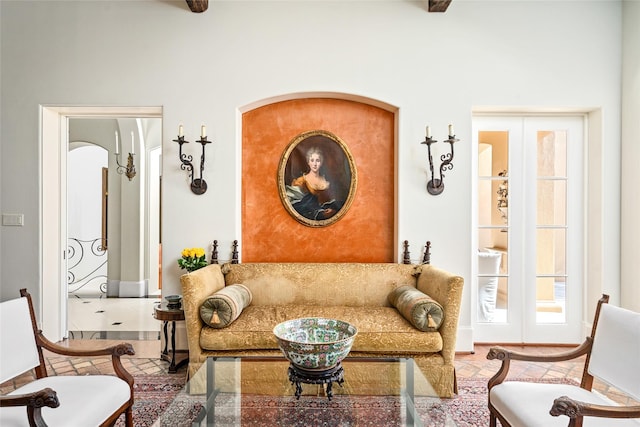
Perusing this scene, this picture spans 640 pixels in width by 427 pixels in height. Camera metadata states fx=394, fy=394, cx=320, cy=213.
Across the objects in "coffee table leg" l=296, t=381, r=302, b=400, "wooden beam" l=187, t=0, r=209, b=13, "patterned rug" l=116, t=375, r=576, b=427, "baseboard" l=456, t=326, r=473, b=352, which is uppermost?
"wooden beam" l=187, t=0, r=209, b=13

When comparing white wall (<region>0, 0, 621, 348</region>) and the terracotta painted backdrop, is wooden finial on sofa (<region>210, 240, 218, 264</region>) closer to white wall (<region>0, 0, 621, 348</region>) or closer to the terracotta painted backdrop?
white wall (<region>0, 0, 621, 348</region>)

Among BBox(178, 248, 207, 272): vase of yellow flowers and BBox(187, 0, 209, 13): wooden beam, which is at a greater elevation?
BBox(187, 0, 209, 13): wooden beam

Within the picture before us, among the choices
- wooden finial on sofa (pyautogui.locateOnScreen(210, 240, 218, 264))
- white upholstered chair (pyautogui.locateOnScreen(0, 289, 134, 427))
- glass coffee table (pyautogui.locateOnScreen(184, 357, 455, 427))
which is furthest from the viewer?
wooden finial on sofa (pyautogui.locateOnScreen(210, 240, 218, 264))

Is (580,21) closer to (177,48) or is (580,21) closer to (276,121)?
(276,121)

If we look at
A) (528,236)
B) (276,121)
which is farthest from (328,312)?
(528,236)

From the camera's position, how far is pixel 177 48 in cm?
359

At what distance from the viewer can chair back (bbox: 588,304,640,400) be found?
1.67 meters

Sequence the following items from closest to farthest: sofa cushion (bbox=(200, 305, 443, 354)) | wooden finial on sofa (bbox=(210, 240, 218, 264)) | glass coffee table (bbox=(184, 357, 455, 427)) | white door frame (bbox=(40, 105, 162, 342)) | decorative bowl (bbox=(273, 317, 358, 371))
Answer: glass coffee table (bbox=(184, 357, 455, 427)), decorative bowl (bbox=(273, 317, 358, 371)), sofa cushion (bbox=(200, 305, 443, 354)), wooden finial on sofa (bbox=(210, 240, 218, 264)), white door frame (bbox=(40, 105, 162, 342))

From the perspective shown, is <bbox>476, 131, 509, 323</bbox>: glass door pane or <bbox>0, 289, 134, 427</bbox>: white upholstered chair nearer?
<bbox>0, 289, 134, 427</bbox>: white upholstered chair

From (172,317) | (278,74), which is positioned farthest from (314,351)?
(278,74)

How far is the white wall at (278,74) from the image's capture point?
141 inches

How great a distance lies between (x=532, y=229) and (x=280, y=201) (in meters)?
2.43

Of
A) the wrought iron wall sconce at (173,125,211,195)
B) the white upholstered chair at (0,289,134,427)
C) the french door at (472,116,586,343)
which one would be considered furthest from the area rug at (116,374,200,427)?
the french door at (472,116,586,343)

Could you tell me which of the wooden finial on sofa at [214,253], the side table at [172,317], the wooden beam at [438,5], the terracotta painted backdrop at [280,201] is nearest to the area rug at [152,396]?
the side table at [172,317]
